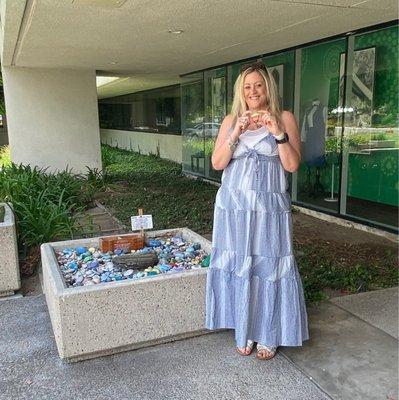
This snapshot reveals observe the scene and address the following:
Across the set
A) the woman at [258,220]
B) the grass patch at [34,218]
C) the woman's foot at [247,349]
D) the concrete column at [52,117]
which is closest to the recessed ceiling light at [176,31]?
the grass patch at [34,218]

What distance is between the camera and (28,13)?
437cm

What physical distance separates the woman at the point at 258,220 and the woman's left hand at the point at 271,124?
0.02 metres

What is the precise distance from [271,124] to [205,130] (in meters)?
8.00

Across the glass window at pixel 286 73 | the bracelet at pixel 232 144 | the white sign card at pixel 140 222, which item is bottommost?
the white sign card at pixel 140 222

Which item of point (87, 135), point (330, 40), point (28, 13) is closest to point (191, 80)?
point (87, 135)

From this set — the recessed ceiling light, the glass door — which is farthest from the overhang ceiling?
the glass door

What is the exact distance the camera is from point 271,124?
2.41 meters

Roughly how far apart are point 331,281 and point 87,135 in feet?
22.3

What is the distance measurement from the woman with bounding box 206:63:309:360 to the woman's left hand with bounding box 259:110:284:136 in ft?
0.08

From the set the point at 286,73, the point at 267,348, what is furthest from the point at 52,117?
the point at 267,348

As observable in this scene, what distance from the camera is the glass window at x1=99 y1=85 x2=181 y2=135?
14.3 metres

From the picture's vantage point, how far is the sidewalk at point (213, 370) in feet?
7.91

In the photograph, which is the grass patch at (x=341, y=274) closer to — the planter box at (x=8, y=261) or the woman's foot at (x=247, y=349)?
the woman's foot at (x=247, y=349)

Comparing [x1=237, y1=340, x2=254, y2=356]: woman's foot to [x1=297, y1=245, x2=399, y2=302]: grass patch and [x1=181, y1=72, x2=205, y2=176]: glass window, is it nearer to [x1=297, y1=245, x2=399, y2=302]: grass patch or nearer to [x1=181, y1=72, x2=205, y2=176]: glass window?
[x1=297, y1=245, x2=399, y2=302]: grass patch
